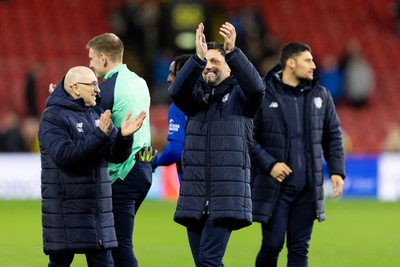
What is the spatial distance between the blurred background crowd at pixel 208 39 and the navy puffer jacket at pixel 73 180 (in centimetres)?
1417

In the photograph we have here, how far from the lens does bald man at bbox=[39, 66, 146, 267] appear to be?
24.1 ft

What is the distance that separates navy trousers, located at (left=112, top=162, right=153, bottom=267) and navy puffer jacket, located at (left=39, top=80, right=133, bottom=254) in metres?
0.82

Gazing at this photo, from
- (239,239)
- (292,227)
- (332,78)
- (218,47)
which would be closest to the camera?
(218,47)

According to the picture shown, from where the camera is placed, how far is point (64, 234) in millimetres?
7391

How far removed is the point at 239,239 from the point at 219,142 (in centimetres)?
583

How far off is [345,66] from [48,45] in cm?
685

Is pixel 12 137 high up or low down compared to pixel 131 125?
down

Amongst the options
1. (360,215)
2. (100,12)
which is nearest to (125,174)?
(360,215)

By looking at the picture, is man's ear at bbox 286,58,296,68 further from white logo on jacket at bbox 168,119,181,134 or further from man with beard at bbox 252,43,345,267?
white logo on jacket at bbox 168,119,181,134

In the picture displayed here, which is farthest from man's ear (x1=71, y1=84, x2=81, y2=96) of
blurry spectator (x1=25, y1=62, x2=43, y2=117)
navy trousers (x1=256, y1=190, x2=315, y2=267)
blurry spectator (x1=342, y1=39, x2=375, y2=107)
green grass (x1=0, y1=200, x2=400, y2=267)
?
blurry spectator (x1=342, y1=39, x2=375, y2=107)

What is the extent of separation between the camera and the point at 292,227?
29.8 feet

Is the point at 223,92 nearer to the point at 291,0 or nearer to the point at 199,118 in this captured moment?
the point at 199,118

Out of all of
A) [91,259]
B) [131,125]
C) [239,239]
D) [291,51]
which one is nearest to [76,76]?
[131,125]

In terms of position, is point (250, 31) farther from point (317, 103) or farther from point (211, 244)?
point (211, 244)
